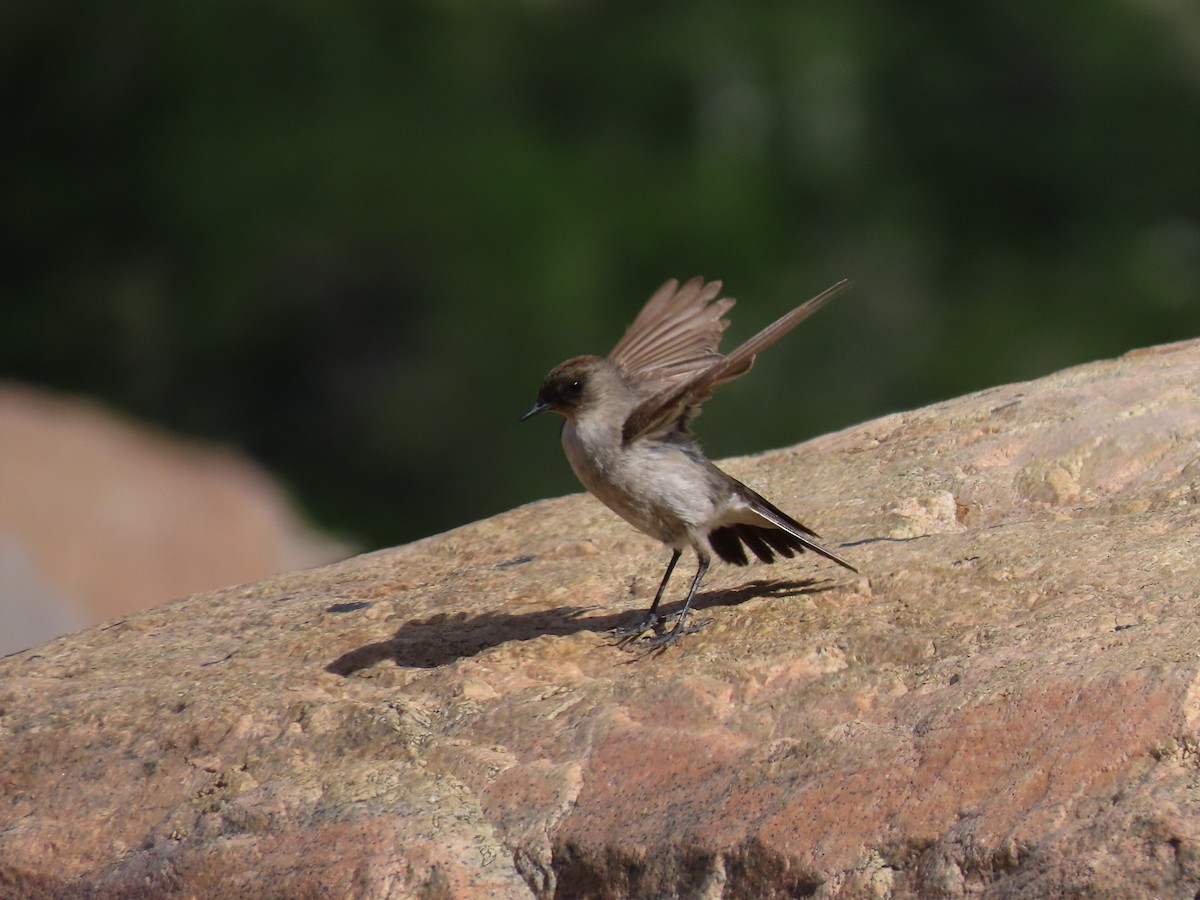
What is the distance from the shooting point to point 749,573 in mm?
4977

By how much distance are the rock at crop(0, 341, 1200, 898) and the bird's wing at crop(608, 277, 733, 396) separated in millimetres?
561

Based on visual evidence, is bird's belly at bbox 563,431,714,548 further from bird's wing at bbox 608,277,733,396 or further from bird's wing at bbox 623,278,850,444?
bird's wing at bbox 608,277,733,396

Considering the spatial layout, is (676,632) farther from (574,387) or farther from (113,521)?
(113,521)

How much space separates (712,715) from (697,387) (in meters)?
1.03

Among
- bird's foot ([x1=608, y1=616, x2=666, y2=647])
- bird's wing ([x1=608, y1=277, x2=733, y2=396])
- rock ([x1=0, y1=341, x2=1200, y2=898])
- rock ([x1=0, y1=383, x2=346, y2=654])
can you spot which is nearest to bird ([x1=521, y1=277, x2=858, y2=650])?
bird's foot ([x1=608, y1=616, x2=666, y2=647])

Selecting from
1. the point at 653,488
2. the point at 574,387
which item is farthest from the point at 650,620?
the point at 574,387

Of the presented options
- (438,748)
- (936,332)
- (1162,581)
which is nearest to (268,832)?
(438,748)

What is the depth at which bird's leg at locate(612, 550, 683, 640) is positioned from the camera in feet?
14.8

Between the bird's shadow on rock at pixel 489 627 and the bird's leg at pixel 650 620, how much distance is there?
0.12 feet

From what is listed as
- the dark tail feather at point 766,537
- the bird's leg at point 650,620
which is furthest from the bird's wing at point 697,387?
the bird's leg at point 650,620

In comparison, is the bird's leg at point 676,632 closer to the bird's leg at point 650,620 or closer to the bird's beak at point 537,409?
the bird's leg at point 650,620

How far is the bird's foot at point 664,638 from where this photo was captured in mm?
4320

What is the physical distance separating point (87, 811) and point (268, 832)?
1.81ft

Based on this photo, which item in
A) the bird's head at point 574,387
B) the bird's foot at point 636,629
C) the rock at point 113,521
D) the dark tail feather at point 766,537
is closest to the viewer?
the bird's foot at point 636,629
